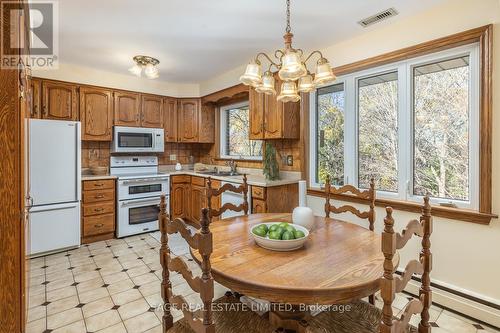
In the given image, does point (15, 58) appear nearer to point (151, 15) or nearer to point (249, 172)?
point (151, 15)

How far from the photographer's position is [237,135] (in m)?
4.57

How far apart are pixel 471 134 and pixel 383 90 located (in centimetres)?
86

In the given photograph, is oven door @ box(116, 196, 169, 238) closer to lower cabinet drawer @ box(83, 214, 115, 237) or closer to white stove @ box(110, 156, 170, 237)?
white stove @ box(110, 156, 170, 237)

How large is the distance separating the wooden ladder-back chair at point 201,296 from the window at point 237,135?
9.60 feet

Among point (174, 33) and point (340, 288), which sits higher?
point (174, 33)

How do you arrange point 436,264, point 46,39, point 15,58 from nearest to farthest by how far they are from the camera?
point 15,58, point 436,264, point 46,39

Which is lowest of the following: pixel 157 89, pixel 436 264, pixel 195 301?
pixel 195 301

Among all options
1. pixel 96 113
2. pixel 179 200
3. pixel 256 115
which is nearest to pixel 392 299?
pixel 256 115

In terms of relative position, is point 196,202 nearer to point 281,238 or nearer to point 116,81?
point 116,81

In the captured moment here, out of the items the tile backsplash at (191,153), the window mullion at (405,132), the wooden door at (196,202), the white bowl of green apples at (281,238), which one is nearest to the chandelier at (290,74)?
the white bowl of green apples at (281,238)

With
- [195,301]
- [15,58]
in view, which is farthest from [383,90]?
[15,58]

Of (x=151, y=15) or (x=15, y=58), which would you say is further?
(x=151, y=15)

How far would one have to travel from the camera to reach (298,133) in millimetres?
3270

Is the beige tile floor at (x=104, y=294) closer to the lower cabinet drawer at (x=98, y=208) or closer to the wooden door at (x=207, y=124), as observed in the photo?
the lower cabinet drawer at (x=98, y=208)
